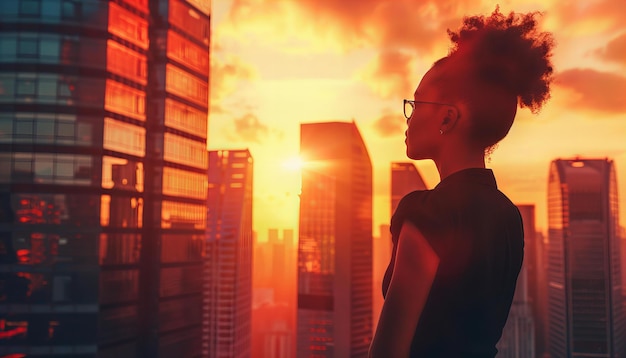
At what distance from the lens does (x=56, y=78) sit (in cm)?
2594

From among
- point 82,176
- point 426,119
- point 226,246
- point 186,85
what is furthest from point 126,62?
point 226,246

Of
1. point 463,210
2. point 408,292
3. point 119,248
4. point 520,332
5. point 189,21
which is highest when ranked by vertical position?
point 189,21

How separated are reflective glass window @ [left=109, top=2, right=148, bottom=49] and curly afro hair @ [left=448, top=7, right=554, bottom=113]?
92.5ft

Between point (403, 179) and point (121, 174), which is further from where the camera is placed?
point (403, 179)

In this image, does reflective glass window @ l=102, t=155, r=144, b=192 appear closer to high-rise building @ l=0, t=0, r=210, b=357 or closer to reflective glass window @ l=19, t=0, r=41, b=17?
high-rise building @ l=0, t=0, r=210, b=357

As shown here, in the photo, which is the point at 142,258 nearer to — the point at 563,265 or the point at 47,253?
the point at 47,253

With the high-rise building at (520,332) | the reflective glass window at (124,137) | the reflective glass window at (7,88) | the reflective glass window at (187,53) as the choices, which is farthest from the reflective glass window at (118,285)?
the high-rise building at (520,332)

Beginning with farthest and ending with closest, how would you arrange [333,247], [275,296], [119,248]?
[275,296]
[333,247]
[119,248]

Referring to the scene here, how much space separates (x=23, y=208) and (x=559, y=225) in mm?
106887

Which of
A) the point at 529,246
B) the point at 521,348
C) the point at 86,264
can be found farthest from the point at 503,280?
the point at 529,246

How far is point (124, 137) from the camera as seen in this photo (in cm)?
2809

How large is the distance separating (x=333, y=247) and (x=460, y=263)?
379 feet

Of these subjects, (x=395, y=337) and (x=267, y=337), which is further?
(x=267, y=337)

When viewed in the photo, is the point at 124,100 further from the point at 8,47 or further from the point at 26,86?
the point at 8,47
